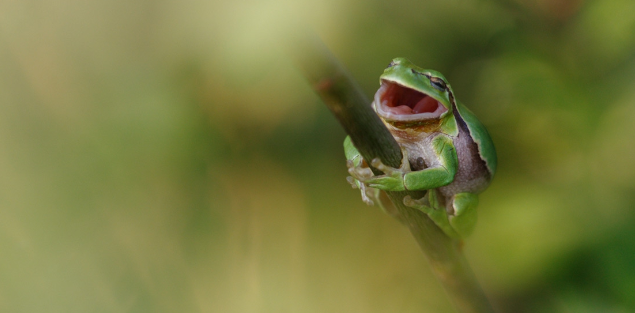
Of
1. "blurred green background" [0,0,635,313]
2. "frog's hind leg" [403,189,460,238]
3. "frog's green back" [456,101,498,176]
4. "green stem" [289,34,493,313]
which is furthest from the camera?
"blurred green background" [0,0,635,313]

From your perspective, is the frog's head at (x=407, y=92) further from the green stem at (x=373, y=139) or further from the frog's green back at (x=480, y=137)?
the green stem at (x=373, y=139)

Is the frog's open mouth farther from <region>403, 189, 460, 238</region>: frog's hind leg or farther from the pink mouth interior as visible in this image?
<region>403, 189, 460, 238</region>: frog's hind leg

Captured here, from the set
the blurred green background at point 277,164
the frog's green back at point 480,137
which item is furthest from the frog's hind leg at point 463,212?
the blurred green background at point 277,164

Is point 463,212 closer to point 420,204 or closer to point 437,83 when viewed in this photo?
point 420,204

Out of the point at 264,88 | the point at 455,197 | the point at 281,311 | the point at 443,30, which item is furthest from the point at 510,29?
the point at 281,311

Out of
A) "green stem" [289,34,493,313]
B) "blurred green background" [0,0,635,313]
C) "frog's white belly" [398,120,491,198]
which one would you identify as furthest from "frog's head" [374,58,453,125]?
"blurred green background" [0,0,635,313]

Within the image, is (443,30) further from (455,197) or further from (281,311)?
(281,311)
